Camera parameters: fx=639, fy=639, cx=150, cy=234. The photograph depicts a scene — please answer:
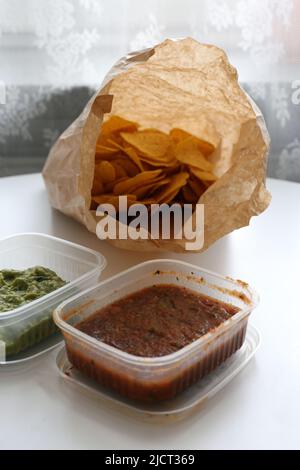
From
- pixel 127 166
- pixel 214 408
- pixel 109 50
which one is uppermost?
pixel 109 50

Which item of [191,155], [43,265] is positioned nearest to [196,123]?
[191,155]

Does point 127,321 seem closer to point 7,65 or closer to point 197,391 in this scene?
point 197,391

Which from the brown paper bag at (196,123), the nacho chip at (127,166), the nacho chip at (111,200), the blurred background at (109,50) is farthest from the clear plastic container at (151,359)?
the blurred background at (109,50)

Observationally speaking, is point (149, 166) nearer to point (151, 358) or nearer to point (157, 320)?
point (157, 320)

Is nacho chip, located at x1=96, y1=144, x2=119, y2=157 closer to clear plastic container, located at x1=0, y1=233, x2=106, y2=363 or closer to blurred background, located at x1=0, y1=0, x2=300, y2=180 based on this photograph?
clear plastic container, located at x1=0, y1=233, x2=106, y2=363

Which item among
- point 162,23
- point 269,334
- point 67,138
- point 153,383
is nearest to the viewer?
point 153,383

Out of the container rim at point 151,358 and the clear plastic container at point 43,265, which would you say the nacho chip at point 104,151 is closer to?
the clear plastic container at point 43,265

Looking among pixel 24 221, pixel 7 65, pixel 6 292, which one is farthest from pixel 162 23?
pixel 6 292

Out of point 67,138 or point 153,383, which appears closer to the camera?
point 153,383
